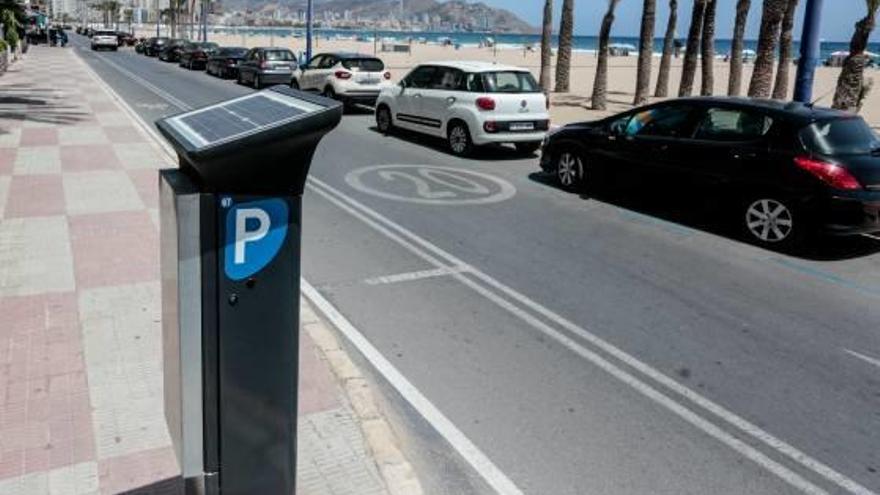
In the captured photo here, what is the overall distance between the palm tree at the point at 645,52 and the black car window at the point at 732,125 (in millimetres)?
13639

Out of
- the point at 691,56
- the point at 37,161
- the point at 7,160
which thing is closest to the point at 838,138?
the point at 37,161

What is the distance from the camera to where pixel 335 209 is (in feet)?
31.8

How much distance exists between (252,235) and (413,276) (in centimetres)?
466

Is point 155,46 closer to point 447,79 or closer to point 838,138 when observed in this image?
point 447,79

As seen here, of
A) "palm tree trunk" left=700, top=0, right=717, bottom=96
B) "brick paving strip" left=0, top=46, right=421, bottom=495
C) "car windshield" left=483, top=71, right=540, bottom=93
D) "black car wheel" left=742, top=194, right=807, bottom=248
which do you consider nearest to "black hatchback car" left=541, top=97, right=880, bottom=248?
"black car wheel" left=742, top=194, right=807, bottom=248

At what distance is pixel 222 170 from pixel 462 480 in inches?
87.8

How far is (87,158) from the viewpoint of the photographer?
12.0 metres

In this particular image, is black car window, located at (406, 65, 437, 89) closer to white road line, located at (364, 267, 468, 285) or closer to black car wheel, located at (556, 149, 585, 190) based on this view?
black car wheel, located at (556, 149, 585, 190)

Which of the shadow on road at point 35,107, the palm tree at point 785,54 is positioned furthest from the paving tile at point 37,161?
the palm tree at point 785,54

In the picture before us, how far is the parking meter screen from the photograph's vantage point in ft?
7.66

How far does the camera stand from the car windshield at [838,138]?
8320 mm

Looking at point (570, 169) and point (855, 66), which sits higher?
point (855, 66)

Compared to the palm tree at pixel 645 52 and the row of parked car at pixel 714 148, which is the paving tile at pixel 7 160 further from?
the palm tree at pixel 645 52

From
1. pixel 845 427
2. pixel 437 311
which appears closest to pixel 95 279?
pixel 437 311
